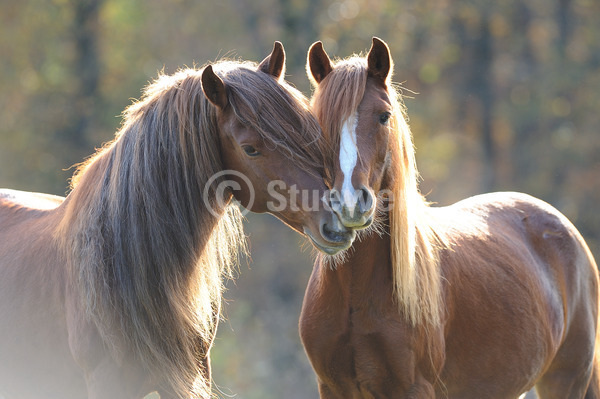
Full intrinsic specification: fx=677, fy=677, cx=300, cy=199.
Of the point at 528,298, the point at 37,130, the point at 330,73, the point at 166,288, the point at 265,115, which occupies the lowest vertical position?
the point at 528,298

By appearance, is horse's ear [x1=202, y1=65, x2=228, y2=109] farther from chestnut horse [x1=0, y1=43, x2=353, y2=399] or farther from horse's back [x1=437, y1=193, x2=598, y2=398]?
horse's back [x1=437, y1=193, x2=598, y2=398]

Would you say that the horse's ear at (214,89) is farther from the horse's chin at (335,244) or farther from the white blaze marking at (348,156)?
the horse's chin at (335,244)

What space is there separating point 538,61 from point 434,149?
119 inches

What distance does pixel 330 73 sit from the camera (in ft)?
10.6

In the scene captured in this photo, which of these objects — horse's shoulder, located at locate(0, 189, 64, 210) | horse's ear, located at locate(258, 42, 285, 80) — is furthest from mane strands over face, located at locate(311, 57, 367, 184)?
horse's shoulder, located at locate(0, 189, 64, 210)

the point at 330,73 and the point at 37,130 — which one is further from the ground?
the point at 37,130

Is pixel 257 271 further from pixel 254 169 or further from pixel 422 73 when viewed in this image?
pixel 254 169

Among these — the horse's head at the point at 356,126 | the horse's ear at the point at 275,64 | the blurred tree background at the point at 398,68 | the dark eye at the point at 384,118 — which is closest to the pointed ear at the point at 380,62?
the horse's head at the point at 356,126

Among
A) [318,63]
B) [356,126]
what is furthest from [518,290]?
[318,63]

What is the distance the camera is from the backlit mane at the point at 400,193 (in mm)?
3053

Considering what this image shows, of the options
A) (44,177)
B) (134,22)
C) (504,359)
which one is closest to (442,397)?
(504,359)

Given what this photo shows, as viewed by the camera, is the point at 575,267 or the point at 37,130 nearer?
the point at 575,267

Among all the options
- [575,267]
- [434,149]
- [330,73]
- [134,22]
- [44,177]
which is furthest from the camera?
[434,149]

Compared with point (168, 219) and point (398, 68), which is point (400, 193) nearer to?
point (168, 219)
